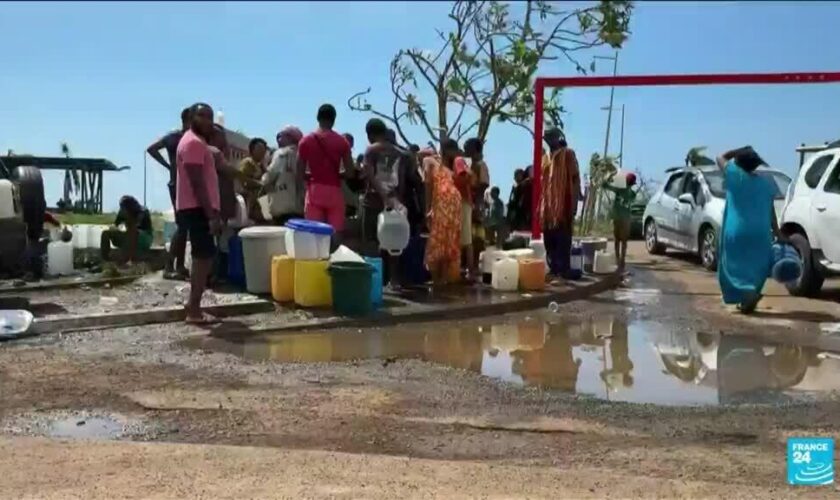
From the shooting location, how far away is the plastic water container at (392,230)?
32.2ft

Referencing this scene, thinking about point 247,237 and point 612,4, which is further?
point 612,4

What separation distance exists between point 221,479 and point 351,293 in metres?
4.47

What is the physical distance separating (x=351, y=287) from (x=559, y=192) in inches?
151

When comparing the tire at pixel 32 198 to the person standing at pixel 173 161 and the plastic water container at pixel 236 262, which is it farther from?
the plastic water container at pixel 236 262

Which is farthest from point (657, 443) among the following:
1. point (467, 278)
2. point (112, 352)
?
point (467, 278)

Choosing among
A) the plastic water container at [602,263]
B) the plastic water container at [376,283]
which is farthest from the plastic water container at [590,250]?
the plastic water container at [376,283]

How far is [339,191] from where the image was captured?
9688 mm

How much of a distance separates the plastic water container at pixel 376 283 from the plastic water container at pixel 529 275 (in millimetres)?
2199

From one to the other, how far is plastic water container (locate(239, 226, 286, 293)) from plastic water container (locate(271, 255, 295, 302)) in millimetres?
252

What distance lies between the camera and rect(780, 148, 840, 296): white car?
34.7 ft

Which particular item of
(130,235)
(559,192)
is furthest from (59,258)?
(559,192)

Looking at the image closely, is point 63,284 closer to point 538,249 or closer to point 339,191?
point 339,191

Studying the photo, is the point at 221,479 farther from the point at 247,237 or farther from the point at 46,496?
the point at 247,237

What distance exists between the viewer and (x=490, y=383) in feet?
20.8
